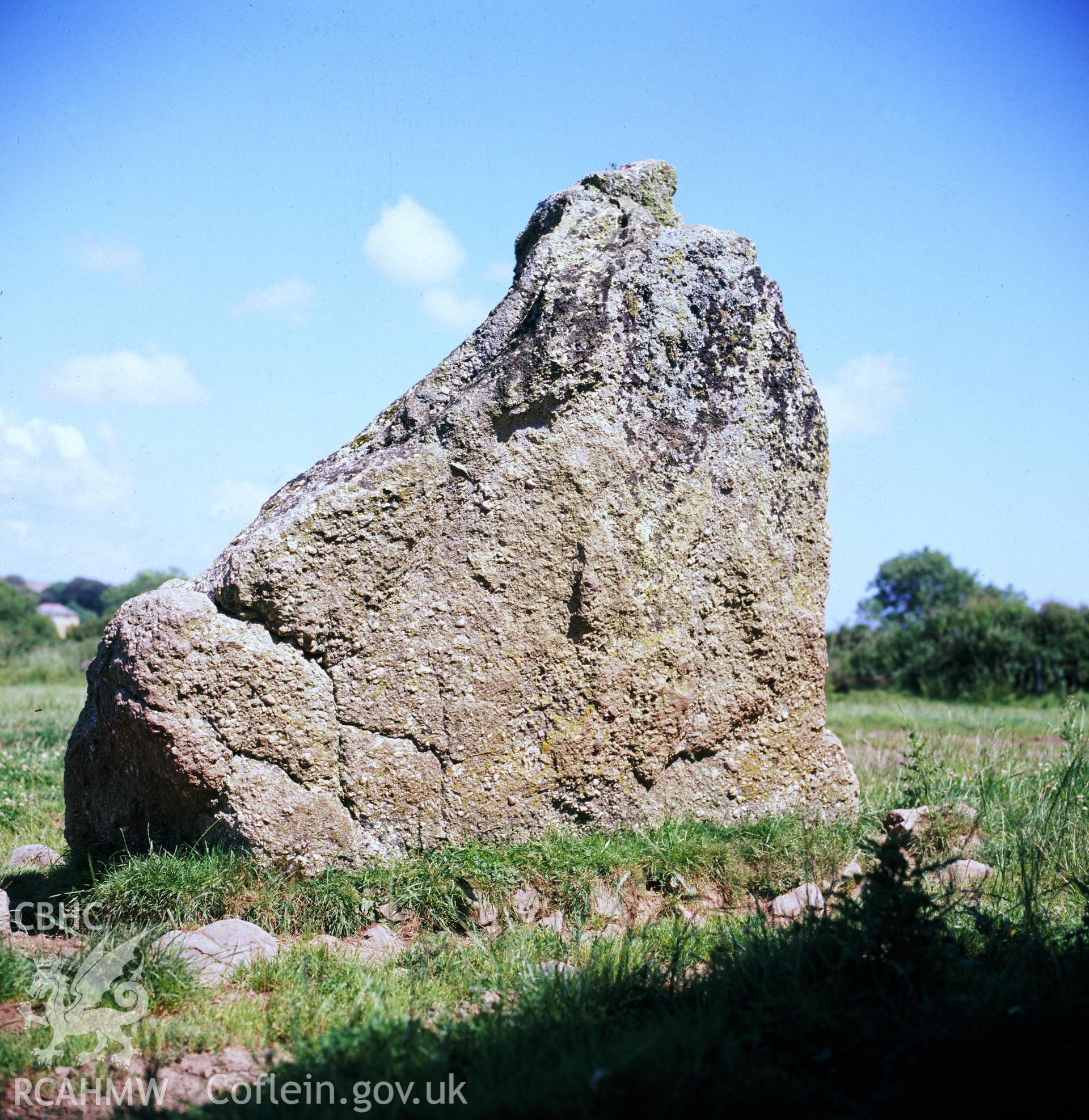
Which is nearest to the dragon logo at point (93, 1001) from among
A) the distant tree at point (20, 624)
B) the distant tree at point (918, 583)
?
the distant tree at point (20, 624)

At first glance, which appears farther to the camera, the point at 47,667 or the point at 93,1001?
the point at 47,667

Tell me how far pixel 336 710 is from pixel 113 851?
139 cm

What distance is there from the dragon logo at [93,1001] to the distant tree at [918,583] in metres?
37.2

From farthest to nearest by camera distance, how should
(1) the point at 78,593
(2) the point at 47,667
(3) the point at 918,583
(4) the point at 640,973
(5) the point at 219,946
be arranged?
(1) the point at 78,593 < (3) the point at 918,583 < (2) the point at 47,667 < (5) the point at 219,946 < (4) the point at 640,973

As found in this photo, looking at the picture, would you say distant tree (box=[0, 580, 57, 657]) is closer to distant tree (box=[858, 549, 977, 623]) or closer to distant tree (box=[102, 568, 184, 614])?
distant tree (box=[102, 568, 184, 614])

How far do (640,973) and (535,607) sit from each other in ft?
6.49

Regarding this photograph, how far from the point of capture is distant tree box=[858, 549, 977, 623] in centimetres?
3816

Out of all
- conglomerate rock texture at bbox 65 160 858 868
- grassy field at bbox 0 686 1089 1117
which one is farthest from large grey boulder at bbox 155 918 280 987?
conglomerate rock texture at bbox 65 160 858 868

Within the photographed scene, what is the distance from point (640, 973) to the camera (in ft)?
11.0

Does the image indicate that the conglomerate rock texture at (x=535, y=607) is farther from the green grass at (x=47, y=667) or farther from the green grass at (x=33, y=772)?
the green grass at (x=47, y=667)

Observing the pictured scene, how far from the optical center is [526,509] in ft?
15.9

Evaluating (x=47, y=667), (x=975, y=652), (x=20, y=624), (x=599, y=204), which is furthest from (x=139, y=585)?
(x=599, y=204)

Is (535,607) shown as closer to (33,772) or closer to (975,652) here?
(33,772)

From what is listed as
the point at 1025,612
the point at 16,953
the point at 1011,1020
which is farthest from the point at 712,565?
the point at 1025,612
